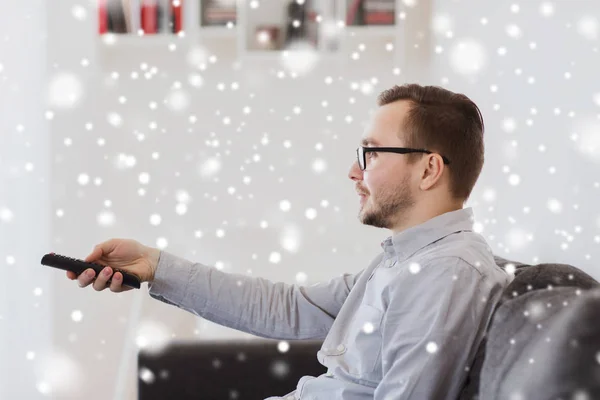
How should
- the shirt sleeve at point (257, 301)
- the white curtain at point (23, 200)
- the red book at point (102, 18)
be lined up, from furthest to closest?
the red book at point (102, 18), the white curtain at point (23, 200), the shirt sleeve at point (257, 301)

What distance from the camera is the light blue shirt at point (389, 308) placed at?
3.38ft

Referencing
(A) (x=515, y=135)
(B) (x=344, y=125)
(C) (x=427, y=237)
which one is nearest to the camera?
(C) (x=427, y=237)

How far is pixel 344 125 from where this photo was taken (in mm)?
2607

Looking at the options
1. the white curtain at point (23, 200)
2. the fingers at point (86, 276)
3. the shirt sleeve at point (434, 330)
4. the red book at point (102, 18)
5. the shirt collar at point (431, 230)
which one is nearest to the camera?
the shirt sleeve at point (434, 330)

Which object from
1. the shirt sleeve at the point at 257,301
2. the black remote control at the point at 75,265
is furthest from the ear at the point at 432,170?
the black remote control at the point at 75,265

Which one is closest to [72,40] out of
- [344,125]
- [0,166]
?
[0,166]

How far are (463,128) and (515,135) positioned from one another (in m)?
0.43

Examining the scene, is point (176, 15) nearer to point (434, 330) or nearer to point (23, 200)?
point (23, 200)

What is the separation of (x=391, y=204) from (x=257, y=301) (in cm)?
42

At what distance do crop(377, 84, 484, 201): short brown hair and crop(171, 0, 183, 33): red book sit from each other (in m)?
1.40

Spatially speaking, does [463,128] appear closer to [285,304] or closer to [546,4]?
[546,4]

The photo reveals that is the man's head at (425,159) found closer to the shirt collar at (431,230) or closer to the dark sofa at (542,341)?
the shirt collar at (431,230)

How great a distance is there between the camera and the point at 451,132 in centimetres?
127

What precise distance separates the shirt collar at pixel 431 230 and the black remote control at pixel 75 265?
1.75 feet
